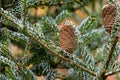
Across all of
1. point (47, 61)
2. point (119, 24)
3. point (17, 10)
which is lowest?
point (119, 24)

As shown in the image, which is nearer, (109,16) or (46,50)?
(109,16)

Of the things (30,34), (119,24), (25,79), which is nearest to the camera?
(119,24)

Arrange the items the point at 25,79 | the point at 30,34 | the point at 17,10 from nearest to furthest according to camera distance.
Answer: the point at 30,34 < the point at 25,79 < the point at 17,10

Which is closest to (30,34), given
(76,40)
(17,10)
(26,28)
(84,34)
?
(26,28)

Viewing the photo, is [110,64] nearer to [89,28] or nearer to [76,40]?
[76,40]

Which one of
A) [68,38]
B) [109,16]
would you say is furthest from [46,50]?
[109,16]

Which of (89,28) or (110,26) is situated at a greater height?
(89,28)

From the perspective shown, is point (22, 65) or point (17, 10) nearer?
point (22, 65)

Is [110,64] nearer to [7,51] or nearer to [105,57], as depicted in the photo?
[105,57]

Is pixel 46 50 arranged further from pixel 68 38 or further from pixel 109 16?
pixel 109 16
